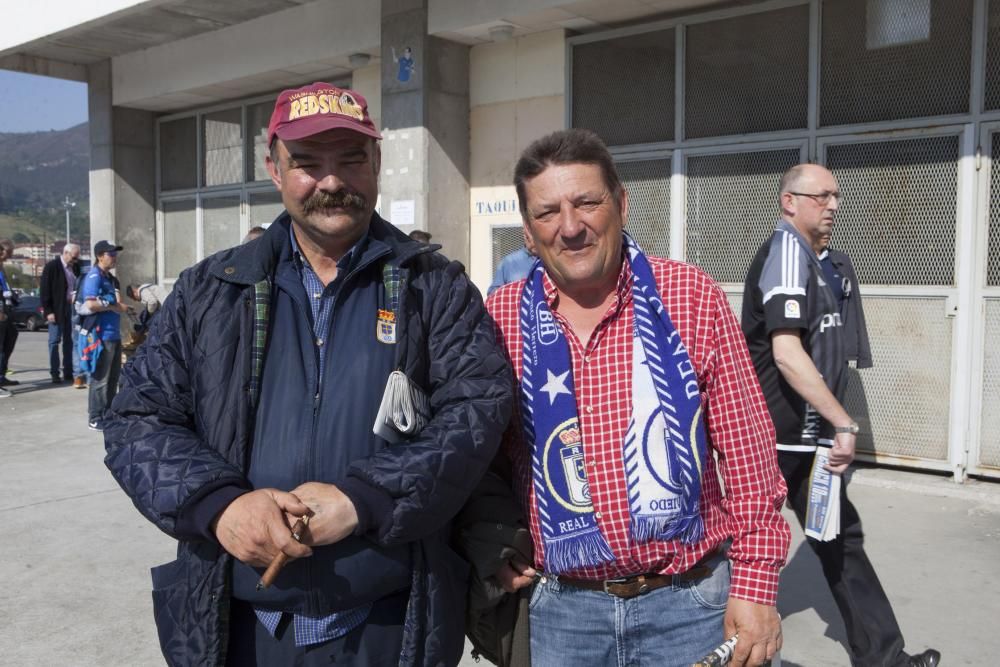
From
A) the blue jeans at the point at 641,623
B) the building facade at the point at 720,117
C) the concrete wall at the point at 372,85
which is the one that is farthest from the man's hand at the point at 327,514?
the concrete wall at the point at 372,85

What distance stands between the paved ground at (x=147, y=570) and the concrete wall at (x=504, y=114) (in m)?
4.37

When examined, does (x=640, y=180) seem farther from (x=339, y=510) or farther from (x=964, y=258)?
(x=339, y=510)

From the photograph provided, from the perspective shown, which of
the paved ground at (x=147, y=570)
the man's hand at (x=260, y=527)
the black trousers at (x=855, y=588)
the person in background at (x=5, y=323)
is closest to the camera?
the man's hand at (x=260, y=527)

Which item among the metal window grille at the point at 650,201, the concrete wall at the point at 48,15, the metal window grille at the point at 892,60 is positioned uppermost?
the concrete wall at the point at 48,15

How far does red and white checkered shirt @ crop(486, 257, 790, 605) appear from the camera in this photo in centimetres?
215

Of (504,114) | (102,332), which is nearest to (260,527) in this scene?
(504,114)

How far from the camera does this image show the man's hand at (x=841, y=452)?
11.4 ft

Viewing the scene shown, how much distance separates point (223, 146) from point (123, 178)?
2004 millimetres

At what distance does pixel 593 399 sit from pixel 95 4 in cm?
Result: 1083

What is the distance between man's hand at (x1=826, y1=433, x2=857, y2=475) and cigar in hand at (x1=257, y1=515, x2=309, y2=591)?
7.82 ft

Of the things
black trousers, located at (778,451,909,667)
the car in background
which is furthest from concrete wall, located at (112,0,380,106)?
the car in background

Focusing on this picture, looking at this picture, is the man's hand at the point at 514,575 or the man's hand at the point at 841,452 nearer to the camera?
the man's hand at the point at 514,575

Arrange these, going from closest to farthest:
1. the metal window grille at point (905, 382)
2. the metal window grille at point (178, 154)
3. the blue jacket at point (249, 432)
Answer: the blue jacket at point (249, 432) → the metal window grille at point (905, 382) → the metal window grille at point (178, 154)

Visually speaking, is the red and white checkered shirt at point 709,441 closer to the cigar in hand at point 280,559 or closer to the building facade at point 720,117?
the cigar in hand at point 280,559
